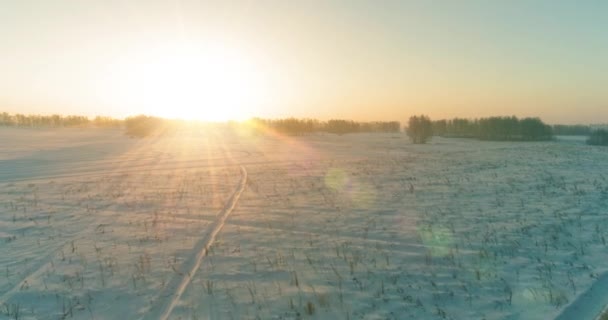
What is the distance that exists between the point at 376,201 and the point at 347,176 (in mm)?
8194

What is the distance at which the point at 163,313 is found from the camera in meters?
6.86

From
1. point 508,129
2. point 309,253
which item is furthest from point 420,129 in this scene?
point 309,253

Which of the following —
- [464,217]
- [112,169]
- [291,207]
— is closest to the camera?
[464,217]

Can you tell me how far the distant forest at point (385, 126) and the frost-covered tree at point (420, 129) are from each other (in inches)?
9.6

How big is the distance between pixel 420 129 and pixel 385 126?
310 ft

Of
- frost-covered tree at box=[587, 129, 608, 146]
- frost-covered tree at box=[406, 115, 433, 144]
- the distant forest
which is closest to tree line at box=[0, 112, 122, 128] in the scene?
the distant forest

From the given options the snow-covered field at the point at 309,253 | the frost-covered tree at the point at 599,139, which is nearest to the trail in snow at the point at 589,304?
the snow-covered field at the point at 309,253

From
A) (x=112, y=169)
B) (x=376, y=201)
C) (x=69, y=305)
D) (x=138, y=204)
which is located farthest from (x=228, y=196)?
(x=112, y=169)

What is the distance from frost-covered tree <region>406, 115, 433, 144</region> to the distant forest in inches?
9.6

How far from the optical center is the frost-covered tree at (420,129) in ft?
267

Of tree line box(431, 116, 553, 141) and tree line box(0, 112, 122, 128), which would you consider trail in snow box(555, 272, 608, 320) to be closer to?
tree line box(431, 116, 553, 141)

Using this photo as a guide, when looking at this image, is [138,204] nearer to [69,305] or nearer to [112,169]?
[69,305]

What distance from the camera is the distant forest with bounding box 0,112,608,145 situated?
88625mm

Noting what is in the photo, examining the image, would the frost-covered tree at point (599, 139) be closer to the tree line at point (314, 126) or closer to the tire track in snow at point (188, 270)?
the tree line at point (314, 126)
